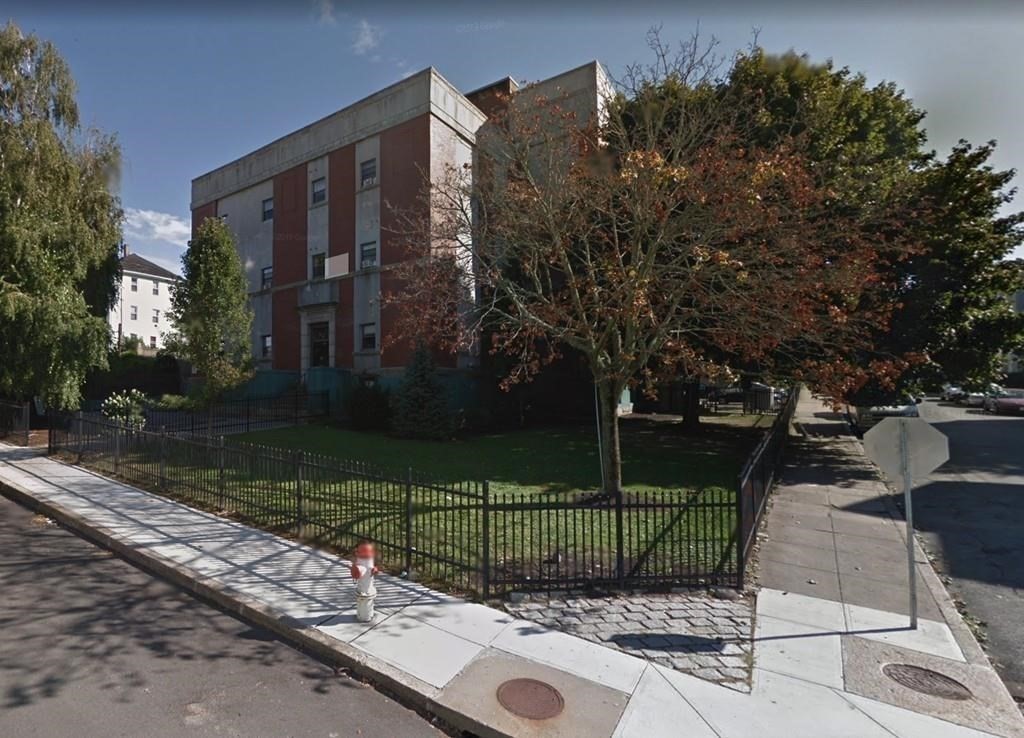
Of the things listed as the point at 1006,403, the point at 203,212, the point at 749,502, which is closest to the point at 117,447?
the point at 749,502

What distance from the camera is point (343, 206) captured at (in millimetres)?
24141

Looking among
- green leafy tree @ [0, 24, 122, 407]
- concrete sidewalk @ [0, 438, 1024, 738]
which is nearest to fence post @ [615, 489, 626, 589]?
concrete sidewalk @ [0, 438, 1024, 738]

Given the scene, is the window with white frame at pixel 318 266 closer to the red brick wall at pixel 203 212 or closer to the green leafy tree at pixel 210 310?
the red brick wall at pixel 203 212

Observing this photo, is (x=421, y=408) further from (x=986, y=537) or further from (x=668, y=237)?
(x=986, y=537)

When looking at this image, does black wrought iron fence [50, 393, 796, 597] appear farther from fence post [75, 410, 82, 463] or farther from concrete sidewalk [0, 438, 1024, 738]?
fence post [75, 410, 82, 463]

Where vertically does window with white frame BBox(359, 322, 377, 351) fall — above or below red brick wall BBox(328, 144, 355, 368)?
below

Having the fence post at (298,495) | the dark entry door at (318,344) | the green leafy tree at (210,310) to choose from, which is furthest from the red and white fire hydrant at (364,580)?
the dark entry door at (318,344)

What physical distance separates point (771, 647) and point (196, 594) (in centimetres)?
582

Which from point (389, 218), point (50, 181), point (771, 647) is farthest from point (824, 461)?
point (50, 181)

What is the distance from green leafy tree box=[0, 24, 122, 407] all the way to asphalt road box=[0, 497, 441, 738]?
12.9 metres

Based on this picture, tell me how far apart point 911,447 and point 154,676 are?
717cm

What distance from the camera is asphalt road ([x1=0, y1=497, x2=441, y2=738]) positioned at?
340 centimetres

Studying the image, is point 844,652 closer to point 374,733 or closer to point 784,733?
Result: point 784,733

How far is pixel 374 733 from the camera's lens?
343 cm
